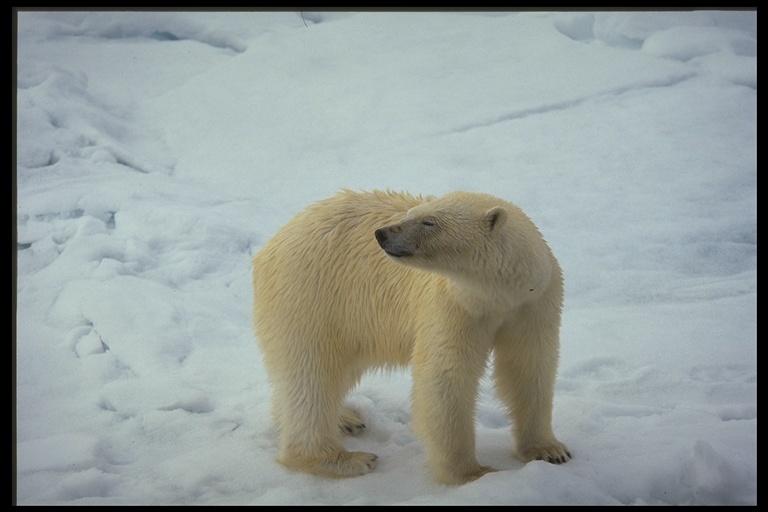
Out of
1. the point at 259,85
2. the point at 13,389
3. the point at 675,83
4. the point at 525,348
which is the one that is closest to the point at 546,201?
the point at 675,83

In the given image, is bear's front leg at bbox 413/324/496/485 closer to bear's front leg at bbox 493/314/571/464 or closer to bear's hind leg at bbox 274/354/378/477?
bear's front leg at bbox 493/314/571/464

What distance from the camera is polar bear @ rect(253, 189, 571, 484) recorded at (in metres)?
3.00

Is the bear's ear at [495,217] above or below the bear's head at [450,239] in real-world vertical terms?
above

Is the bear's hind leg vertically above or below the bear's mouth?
below

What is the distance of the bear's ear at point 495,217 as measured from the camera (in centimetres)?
296

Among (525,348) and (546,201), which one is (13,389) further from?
(546,201)

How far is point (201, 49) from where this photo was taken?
727 cm

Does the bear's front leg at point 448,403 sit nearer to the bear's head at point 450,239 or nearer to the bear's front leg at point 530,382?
the bear's front leg at point 530,382

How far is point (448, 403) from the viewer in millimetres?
3195

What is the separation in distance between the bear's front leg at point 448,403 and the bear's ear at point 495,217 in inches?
17.8

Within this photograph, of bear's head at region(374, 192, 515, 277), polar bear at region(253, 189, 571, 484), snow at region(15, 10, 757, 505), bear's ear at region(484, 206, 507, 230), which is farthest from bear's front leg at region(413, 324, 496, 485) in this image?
bear's ear at region(484, 206, 507, 230)

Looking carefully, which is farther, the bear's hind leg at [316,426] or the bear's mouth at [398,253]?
the bear's hind leg at [316,426]

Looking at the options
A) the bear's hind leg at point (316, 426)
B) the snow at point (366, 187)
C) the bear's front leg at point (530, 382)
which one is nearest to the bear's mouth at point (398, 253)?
the bear's front leg at point (530, 382)

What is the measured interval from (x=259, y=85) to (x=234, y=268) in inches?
85.1
